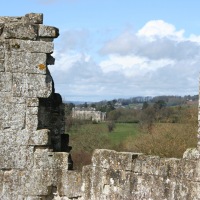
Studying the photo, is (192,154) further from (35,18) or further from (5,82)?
(35,18)

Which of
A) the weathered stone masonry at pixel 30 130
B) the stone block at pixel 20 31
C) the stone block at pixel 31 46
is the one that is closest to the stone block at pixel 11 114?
the weathered stone masonry at pixel 30 130

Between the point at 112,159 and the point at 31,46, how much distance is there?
2063mm

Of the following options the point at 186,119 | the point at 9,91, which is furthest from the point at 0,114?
the point at 186,119

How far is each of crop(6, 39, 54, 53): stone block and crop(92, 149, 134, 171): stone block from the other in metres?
1.70

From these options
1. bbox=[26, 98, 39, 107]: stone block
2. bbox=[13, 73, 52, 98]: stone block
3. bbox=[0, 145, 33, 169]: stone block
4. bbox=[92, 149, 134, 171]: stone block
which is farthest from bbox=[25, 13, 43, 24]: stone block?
bbox=[92, 149, 134, 171]: stone block

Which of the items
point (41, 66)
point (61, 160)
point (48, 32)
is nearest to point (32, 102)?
point (41, 66)

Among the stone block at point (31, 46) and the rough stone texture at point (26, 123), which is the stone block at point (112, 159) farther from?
the stone block at point (31, 46)

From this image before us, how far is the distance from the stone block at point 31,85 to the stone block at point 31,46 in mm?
369

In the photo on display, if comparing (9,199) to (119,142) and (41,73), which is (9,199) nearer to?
(41,73)

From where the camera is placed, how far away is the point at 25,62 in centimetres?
796

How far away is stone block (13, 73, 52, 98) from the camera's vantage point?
7887 mm

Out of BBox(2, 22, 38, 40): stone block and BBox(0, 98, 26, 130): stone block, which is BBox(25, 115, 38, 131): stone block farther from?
BBox(2, 22, 38, 40): stone block

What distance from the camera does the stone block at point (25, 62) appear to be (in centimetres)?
793

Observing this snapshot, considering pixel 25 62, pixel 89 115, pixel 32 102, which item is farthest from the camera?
pixel 89 115
